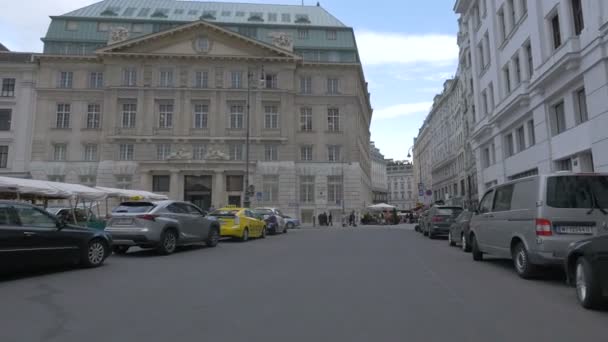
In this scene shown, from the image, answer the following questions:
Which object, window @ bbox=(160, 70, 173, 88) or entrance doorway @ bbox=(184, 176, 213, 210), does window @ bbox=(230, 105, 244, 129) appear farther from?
window @ bbox=(160, 70, 173, 88)

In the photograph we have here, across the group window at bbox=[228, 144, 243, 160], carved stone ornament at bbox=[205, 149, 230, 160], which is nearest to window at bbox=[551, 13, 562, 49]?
window at bbox=[228, 144, 243, 160]

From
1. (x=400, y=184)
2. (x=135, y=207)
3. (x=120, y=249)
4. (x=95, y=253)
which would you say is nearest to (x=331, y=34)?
(x=120, y=249)

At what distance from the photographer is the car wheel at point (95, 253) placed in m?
9.99

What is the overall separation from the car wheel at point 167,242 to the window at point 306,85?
37.6 m

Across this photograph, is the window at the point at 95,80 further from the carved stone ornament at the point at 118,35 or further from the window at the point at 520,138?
the window at the point at 520,138

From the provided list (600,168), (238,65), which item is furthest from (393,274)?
(238,65)

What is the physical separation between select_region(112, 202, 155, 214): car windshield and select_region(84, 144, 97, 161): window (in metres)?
37.1

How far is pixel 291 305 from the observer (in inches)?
245

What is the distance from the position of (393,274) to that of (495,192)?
11.2 ft

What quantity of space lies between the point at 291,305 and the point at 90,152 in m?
46.4

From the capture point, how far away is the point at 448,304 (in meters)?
6.30

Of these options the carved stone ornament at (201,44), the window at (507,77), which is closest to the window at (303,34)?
the carved stone ornament at (201,44)

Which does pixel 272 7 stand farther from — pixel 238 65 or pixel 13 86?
pixel 13 86

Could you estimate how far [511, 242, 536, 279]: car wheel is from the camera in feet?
27.5
